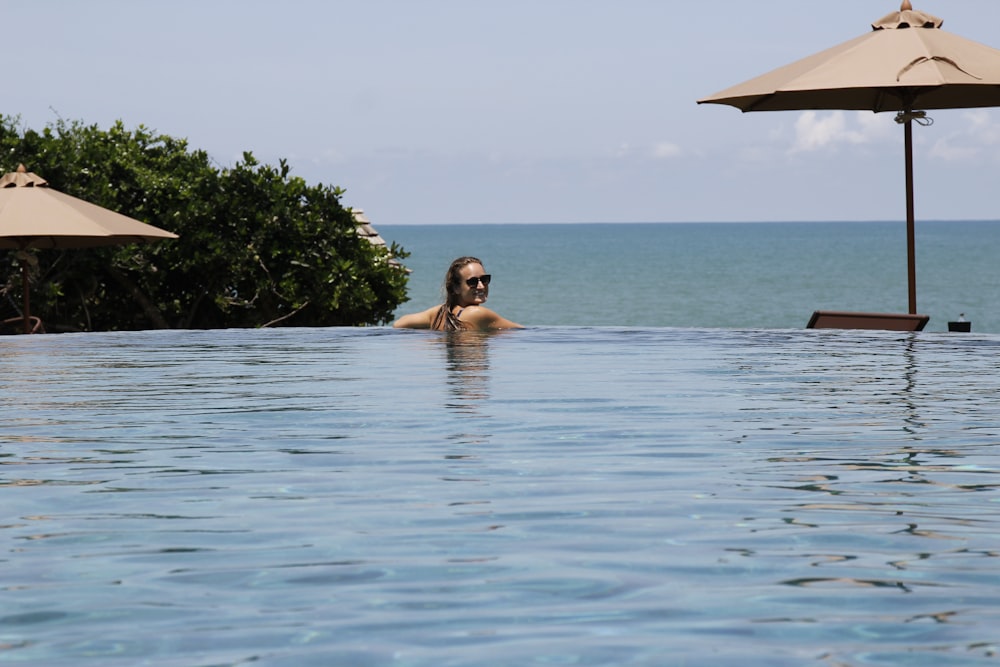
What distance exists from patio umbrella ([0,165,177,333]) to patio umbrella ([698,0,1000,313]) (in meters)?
7.70

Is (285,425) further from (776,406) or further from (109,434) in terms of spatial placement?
(776,406)

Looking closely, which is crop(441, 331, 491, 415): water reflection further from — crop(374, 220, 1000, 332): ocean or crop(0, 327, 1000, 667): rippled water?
crop(374, 220, 1000, 332): ocean

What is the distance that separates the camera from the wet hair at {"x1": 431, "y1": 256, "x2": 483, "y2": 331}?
13094mm

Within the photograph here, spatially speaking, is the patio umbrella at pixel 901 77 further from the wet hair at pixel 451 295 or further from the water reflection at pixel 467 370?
the water reflection at pixel 467 370

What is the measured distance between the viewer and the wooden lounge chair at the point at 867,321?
43.9 feet

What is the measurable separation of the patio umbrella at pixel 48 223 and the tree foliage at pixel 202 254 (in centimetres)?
383

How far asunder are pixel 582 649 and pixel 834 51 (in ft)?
38.4

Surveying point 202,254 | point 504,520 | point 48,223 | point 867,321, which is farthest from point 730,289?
point 504,520

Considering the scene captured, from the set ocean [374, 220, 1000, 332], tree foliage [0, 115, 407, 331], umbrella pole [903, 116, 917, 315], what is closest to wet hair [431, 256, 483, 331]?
umbrella pole [903, 116, 917, 315]

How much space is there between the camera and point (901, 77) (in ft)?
43.5

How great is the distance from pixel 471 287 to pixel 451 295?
340mm

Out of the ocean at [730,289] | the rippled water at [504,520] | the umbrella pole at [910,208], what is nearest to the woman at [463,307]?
the rippled water at [504,520]

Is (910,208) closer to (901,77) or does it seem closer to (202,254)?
(901,77)

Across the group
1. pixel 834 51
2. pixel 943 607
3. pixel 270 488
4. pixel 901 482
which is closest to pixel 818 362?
pixel 834 51
